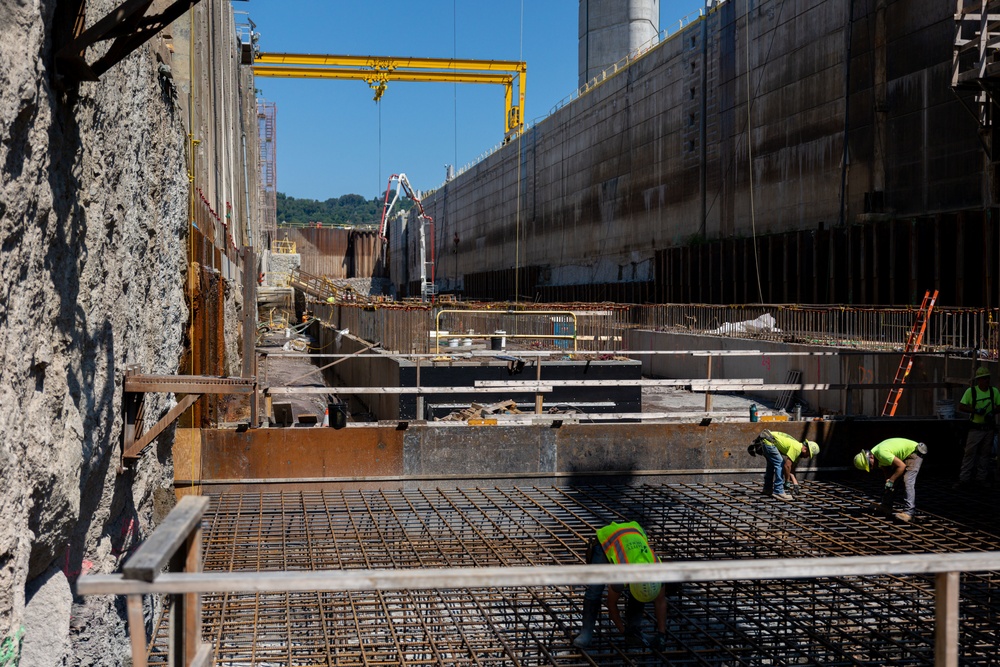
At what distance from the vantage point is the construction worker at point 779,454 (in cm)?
1093

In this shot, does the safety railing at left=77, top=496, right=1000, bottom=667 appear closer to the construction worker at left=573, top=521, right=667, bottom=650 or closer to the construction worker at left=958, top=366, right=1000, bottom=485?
the construction worker at left=573, top=521, right=667, bottom=650

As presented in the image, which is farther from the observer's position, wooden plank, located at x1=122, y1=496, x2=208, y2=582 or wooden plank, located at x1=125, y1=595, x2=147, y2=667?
wooden plank, located at x1=125, y1=595, x2=147, y2=667

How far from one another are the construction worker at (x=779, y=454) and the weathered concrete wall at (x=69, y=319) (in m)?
6.78

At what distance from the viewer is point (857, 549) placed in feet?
28.8

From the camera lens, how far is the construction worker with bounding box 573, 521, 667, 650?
630cm

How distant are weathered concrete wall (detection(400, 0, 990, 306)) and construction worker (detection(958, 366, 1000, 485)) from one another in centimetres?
1227

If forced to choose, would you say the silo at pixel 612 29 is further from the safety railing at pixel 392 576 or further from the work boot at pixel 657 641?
the safety railing at pixel 392 576

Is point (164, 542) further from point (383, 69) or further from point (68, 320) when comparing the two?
point (383, 69)

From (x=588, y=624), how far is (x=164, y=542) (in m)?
4.51

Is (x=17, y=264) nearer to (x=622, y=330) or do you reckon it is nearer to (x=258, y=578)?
(x=258, y=578)

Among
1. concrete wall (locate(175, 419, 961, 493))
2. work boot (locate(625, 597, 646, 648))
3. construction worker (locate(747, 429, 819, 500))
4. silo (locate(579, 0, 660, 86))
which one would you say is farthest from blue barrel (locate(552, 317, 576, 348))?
silo (locate(579, 0, 660, 86))

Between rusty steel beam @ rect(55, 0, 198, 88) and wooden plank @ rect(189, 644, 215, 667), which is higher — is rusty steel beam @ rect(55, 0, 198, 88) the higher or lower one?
the higher one

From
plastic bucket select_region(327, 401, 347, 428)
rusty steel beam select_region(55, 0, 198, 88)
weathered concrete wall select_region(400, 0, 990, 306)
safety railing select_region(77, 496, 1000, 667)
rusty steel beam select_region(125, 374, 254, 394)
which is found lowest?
plastic bucket select_region(327, 401, 347, 428)

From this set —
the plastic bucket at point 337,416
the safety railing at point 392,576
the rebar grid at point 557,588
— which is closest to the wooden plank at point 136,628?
the safety railing at point 392,576
